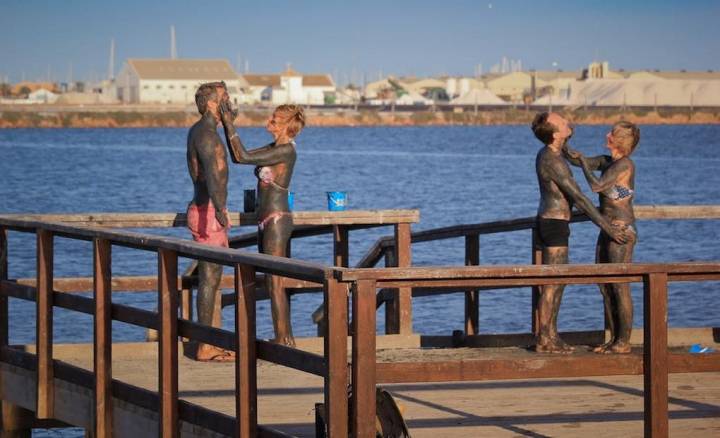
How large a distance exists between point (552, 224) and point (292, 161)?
70.6 inches

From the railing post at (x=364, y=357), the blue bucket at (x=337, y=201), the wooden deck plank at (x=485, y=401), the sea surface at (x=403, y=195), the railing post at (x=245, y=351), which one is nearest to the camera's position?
the railing post at (x=364, y=357)

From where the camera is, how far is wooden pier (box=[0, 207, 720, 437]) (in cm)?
645

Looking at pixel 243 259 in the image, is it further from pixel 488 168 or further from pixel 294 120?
pixel 488 168

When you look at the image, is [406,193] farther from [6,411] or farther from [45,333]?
[45,333]

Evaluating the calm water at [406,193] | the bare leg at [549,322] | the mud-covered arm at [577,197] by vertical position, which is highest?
the mud-covered arm at [577,197]

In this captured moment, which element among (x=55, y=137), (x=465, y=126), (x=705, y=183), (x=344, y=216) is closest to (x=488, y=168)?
(x=705, y=183)

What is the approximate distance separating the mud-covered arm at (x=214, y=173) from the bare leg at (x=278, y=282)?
0.31 metres

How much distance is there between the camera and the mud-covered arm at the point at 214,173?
10.4 meters

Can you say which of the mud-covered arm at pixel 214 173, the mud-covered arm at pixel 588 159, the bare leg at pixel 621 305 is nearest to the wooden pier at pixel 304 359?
the bare leg at pixel 621 305

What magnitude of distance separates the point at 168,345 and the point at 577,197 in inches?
118

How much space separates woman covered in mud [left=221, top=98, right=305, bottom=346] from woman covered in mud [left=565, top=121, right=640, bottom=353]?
6.00 feet

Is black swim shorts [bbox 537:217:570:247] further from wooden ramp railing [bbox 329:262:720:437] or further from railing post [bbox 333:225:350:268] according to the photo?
wooden ramp railing [bbox 329:262:720:437]

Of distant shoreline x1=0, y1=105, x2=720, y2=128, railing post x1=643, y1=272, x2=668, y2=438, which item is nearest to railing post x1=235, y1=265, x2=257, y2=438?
railing post x1=643, y1=272, x2=668, y2=438

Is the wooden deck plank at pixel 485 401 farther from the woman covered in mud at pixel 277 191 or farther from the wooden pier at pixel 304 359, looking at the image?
the woman covered in mud at pixel 277 191
